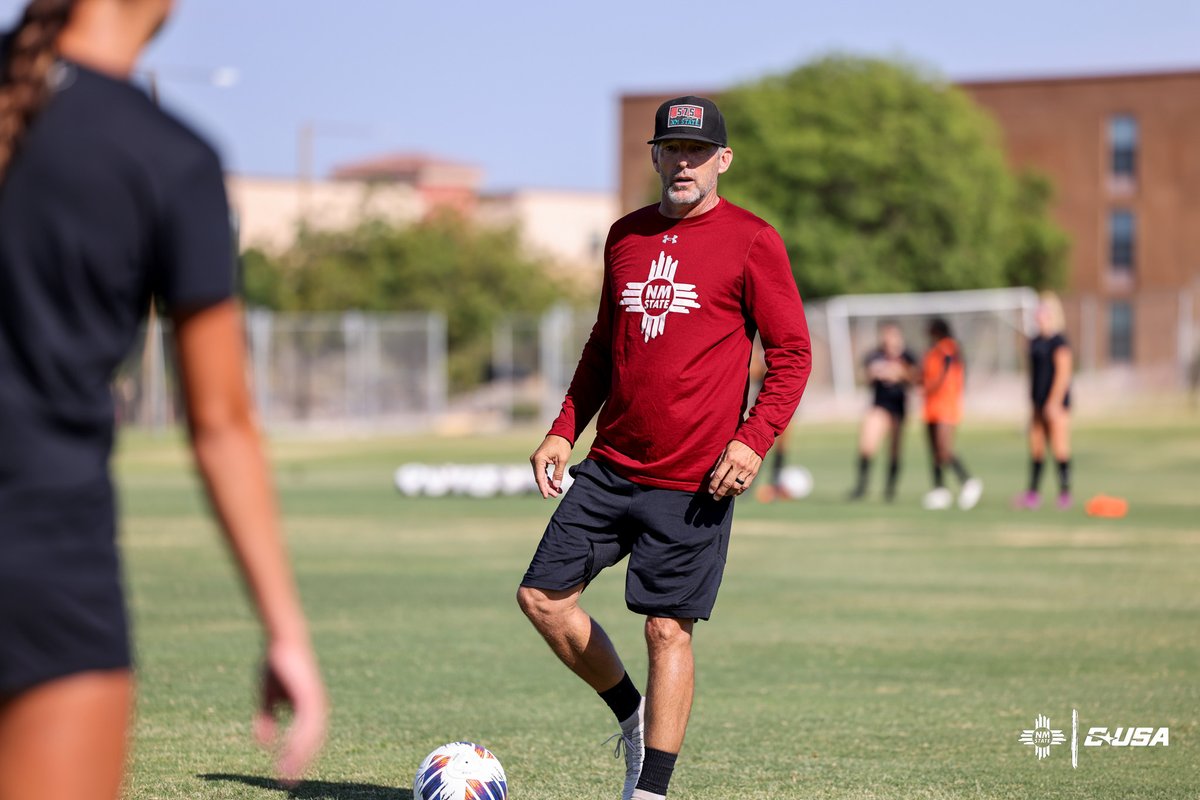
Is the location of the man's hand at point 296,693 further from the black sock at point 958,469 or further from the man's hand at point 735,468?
the black sock at point 958,469

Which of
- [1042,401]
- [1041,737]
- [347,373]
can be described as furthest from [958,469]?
[347,373]

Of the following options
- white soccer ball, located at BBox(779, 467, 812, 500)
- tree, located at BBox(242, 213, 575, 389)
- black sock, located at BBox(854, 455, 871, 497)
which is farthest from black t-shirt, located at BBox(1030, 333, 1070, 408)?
tree, located at BBox(242, 213, 575, 389)

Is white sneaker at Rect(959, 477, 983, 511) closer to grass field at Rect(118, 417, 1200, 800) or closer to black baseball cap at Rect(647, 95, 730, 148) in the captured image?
grass field at Rect(118, 417, 1200, 800)

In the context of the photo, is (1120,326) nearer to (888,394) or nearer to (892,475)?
(892,475)

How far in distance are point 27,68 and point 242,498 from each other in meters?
0.74

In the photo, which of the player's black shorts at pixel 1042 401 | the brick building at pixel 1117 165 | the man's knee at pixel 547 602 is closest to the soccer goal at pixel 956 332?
the brick building at pixel 1117 165

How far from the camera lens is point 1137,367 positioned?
2163 inches

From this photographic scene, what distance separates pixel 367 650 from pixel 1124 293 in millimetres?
Result: 65779

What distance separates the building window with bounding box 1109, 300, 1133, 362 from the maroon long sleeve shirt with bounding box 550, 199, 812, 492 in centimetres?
6172

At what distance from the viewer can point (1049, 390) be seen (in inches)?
765

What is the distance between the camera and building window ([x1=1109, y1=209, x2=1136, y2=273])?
2798 inches

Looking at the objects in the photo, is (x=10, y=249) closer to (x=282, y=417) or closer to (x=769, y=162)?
(x=282, y=417)

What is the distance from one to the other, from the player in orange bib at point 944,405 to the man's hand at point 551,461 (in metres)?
14.7

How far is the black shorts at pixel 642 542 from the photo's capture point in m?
5.61
